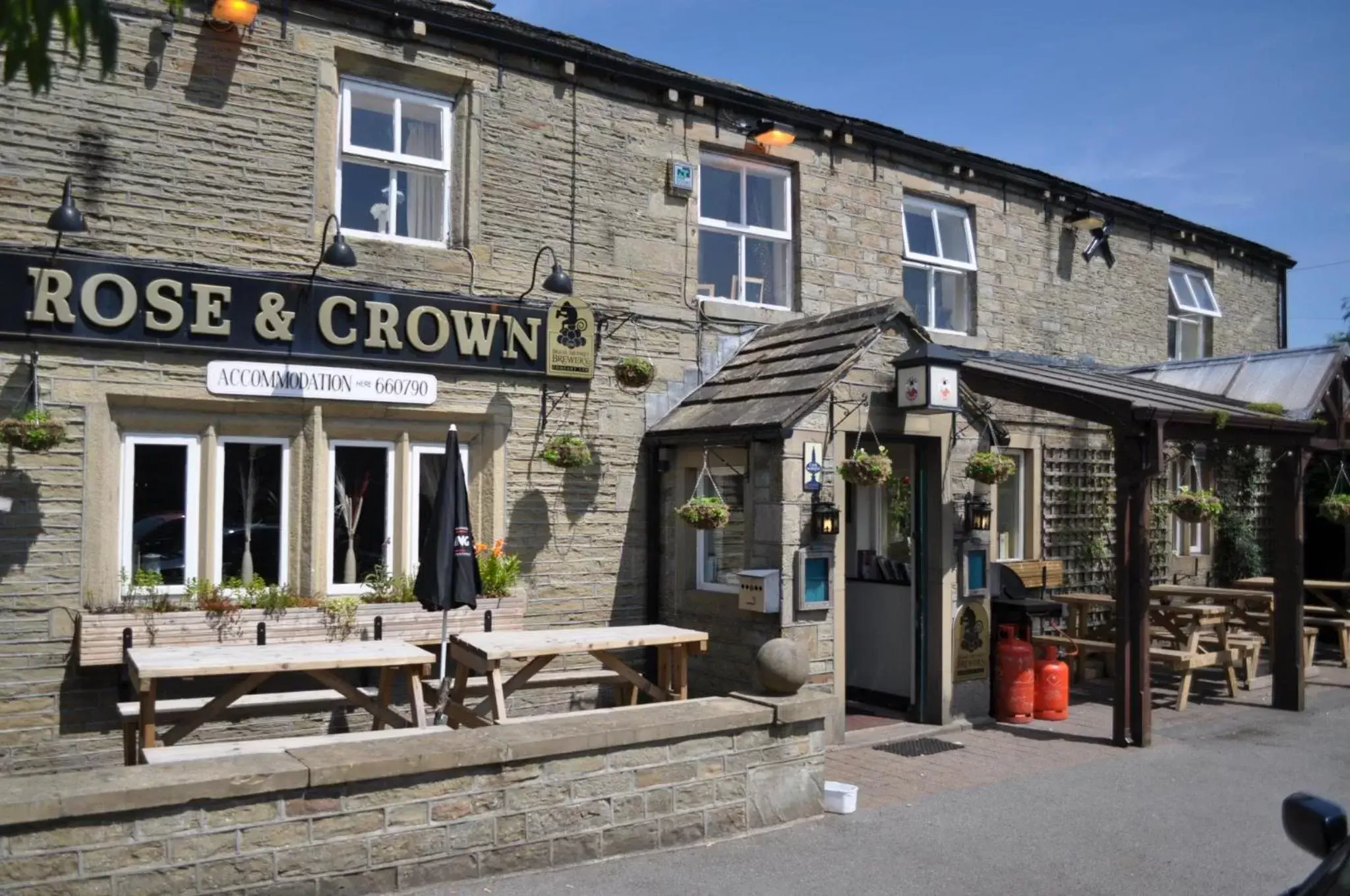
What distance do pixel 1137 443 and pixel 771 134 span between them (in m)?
4.53

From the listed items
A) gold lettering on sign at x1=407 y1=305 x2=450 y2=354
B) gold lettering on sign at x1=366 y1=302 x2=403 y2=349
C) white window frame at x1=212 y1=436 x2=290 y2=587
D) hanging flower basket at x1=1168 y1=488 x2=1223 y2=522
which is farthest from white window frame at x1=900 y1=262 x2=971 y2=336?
white window frame at x1=212 y1=436 x2=290 y2=587

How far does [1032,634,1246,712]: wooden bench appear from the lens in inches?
443

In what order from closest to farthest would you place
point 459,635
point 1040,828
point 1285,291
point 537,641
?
point 1040,828 → point 537,641 → point 459,635 → point 1285,291

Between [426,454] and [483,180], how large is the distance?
2.40 metres

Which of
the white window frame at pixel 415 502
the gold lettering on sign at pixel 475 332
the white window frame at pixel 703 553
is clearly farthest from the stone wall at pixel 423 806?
the gold lettering on sign at pixel 475 332

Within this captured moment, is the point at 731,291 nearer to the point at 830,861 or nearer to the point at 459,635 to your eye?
the point at 459,635

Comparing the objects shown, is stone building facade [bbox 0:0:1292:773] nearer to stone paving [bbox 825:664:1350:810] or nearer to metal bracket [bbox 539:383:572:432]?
metal bracket [bbox 539:383:572:432]

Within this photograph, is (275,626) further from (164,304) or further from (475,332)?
(475,332)

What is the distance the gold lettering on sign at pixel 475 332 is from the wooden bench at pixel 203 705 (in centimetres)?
287

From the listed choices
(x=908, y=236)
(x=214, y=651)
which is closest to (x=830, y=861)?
(x=214, y=651)

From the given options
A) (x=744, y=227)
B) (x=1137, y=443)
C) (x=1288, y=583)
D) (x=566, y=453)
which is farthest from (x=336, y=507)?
(x=1288, y=583)

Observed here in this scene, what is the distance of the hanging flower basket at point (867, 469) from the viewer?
29.9ft

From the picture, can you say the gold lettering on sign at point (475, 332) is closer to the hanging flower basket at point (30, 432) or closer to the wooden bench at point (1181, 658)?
the hanging flower basket at point (30, 432)

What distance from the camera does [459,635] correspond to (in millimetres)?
8930
